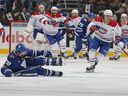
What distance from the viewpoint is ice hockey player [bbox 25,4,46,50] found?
1726cm

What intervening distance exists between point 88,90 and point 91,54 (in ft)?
11.2

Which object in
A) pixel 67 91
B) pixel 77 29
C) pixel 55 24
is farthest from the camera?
pixel 77 29

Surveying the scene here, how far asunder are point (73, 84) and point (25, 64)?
1.42 meters

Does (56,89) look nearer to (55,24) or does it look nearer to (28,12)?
(55,24)

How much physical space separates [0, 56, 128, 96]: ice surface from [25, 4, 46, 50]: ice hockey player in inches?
115

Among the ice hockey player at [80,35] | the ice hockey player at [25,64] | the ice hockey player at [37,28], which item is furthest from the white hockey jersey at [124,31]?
the ice hockey player at [25,64]

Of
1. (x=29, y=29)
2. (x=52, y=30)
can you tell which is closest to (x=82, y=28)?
(x=52, y=30)

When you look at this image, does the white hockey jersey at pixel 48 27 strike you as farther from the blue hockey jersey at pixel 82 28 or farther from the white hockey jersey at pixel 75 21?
the white hockey jersey at pixel 75 21

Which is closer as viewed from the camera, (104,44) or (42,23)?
(104,44)

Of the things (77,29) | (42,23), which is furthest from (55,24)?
(77,29)

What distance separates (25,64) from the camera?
478 inches

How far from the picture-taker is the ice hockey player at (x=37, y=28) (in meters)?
17.3

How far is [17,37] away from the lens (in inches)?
774

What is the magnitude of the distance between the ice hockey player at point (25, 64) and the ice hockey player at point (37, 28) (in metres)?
4.94
